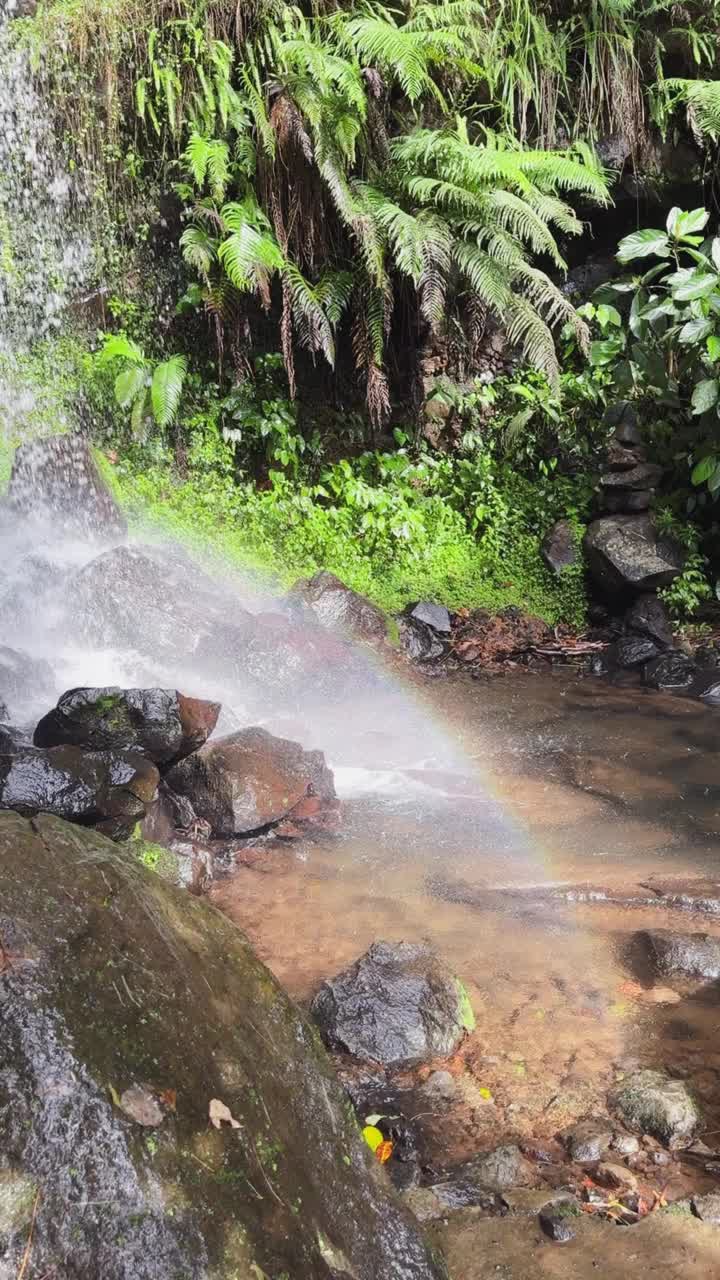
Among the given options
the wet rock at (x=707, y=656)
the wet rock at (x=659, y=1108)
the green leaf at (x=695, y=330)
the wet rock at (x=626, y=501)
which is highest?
the green leaf at (x=695, y=330)

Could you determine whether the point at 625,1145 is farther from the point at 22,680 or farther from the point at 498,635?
the point at 498,635

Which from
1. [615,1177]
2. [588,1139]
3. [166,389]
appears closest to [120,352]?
[166,389]

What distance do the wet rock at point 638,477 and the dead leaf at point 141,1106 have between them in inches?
297

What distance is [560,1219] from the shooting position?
218 cm

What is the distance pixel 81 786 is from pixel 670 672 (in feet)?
15.6

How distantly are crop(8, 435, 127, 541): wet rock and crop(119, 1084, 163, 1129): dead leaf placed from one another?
7.62 metres

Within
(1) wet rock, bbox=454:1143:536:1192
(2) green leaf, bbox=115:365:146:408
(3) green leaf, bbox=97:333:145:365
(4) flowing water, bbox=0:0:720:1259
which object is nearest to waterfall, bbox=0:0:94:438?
(4) flowing water, bbox=0:0:720:1259

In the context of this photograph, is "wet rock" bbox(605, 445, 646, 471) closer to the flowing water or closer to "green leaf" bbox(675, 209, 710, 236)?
"green leaf" bbox(675, 209, 710, 236)

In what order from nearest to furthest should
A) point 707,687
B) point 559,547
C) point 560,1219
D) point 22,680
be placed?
1. point 560,1219
2. point 22,680
3. point 707,687
4. point 559,547

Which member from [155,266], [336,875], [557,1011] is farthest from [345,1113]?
[155,266]

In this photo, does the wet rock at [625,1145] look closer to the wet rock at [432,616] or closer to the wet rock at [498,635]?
the wet rock at [498,635]

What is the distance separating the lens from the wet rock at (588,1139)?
2512 millimetres

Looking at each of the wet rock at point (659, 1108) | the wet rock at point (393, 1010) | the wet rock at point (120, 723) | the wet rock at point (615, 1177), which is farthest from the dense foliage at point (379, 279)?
the wet rock at point (615, 1177)

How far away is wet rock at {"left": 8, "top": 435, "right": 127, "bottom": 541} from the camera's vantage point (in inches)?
348
